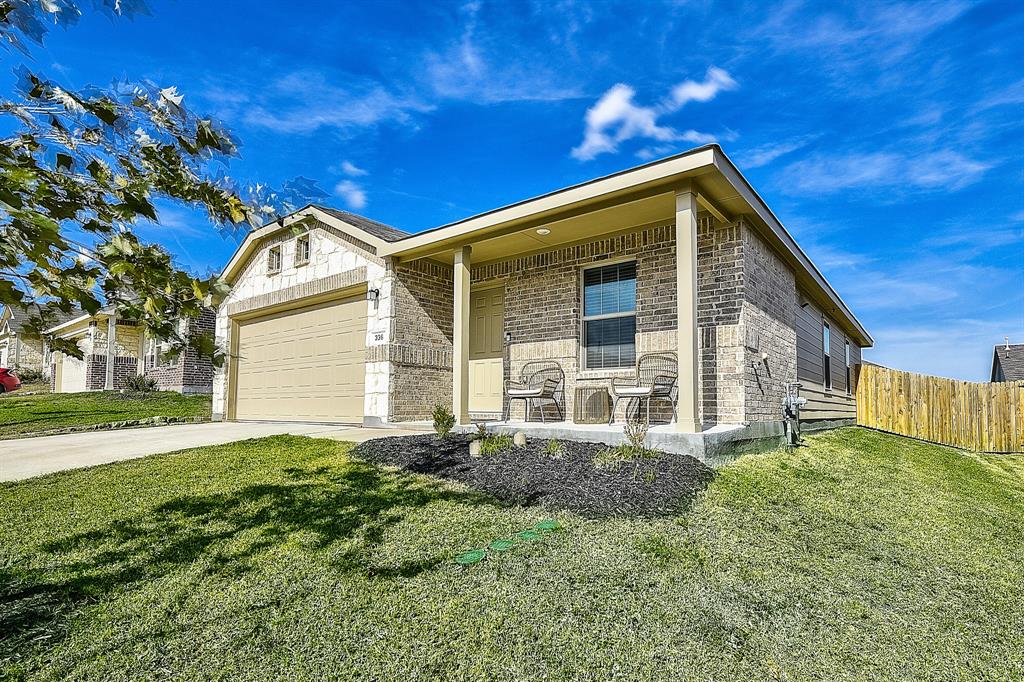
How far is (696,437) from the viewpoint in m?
6.04

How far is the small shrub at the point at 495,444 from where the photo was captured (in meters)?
6.41

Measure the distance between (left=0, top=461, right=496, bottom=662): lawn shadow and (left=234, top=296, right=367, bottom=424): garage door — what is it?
15.7 ft

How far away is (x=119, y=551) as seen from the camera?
158 inches

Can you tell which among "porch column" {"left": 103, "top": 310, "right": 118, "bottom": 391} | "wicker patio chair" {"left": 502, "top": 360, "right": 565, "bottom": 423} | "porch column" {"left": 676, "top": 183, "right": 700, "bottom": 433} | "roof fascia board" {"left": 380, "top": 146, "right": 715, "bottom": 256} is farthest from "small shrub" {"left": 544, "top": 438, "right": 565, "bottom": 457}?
"porch column" {"left": 103, "top": 310, "right": 118, "bottom": 391}

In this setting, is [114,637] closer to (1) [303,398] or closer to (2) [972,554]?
(2) [972,554]

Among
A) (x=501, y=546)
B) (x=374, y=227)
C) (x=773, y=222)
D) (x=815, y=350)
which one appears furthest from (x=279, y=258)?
(x=815, y=350)

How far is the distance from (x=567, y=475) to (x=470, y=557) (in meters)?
1.86

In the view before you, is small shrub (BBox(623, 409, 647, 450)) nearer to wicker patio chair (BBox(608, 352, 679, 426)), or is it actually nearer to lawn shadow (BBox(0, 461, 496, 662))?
wicker patio chair (BBox(608, 352, 679, 426))

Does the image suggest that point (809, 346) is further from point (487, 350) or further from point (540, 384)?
point (487, 350)

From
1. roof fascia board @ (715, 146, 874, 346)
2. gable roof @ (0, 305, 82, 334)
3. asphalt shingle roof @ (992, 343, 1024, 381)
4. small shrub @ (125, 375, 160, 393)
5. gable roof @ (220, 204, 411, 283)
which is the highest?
gable roof @ (220, 204, 411, 283)

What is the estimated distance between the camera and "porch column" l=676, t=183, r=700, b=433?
6.27 m

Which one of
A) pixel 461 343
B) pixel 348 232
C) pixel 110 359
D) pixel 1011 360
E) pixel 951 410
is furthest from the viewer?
pixel 1011 360

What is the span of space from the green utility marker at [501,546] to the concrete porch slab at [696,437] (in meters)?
2.74

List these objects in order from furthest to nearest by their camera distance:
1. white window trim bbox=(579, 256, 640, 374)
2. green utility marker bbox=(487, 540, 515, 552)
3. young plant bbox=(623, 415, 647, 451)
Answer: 1. white window trim bbox=(579, 256, 640, 374)
2. young plant bbox=(623, 415, 647, 451)
3. green utility marker bbox=(487, 540, 515, 552)
